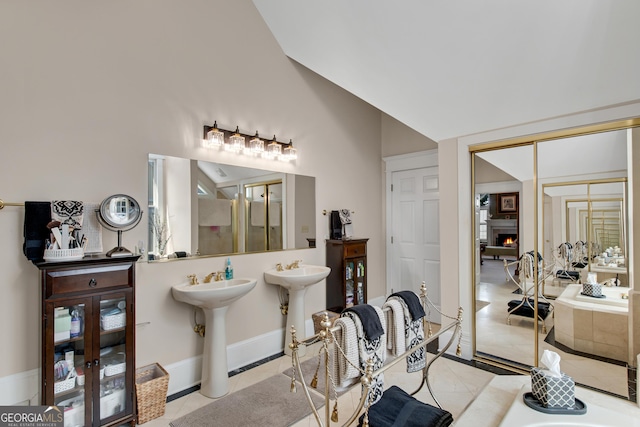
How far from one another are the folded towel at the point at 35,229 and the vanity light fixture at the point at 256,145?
1608 mm

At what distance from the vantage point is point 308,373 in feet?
9.34

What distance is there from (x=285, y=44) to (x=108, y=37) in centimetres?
159

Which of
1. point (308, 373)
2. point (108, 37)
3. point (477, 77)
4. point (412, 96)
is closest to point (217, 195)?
point (108, 37)

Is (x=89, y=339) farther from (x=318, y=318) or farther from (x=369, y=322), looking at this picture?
(x=318, y=318)

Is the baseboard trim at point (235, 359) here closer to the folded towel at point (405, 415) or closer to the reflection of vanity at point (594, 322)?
the folded towel at point (405, 415)

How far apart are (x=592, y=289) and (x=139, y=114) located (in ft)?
12.2

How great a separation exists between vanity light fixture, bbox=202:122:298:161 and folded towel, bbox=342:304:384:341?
6.41 feet

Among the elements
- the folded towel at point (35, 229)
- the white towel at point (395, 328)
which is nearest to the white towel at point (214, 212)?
the folded towel at point (35, 229)

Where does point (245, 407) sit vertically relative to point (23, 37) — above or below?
below

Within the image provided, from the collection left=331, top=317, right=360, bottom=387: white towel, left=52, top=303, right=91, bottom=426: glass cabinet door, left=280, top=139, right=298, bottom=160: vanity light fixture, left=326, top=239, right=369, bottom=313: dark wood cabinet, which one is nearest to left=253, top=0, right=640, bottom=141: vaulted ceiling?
left=280, top=139, right=298, bottom=160: vanity light fixture

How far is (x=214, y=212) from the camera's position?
112 inches

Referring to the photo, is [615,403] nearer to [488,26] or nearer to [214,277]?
[488,26]

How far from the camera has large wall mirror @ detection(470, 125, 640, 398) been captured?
237 cm

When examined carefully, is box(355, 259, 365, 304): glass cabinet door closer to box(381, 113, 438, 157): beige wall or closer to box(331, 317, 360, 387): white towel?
box(381, 113, 438, 157): beige wall
